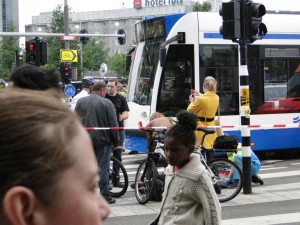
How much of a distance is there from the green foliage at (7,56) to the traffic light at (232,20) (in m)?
38.0

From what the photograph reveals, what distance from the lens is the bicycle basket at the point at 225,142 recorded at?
31.6 ft

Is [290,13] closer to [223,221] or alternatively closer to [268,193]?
[268,193]

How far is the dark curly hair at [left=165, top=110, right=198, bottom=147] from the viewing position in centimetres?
416

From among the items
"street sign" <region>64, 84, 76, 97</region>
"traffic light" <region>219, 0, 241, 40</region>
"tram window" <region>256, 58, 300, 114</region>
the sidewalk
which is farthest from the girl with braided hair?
"street sign" <region>64, 84, 76, 97</region>

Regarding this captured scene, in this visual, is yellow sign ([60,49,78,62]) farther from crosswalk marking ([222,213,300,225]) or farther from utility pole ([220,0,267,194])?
crosswalk marking ([222,213,300,225])

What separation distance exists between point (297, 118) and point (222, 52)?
2421 mm

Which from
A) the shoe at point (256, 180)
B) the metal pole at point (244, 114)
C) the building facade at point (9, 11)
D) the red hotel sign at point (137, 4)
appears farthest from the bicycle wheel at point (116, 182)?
the red hotel sign at point (137, 4)

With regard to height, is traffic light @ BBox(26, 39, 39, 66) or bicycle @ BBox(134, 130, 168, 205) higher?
traffic light @ BBox(26, 39, 39, 66)

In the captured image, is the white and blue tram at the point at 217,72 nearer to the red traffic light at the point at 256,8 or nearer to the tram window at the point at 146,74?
the tram window at the point at 146,74

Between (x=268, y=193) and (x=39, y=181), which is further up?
(x=39, y=181)

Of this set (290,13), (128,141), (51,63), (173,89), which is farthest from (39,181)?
(51,63)

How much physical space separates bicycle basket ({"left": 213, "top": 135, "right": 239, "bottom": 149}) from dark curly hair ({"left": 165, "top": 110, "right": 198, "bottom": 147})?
5.19 metres

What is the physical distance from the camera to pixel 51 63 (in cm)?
4288

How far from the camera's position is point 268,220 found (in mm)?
7660
